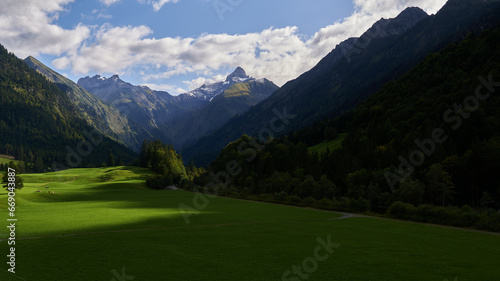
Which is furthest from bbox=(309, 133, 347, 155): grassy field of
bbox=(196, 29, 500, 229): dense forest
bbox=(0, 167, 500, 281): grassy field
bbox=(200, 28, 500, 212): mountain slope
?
bbox=(0, 167, 500, 281): grassy field

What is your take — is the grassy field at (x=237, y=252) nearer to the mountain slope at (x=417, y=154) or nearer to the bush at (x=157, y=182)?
the mountain slope at (x=417, y=154)

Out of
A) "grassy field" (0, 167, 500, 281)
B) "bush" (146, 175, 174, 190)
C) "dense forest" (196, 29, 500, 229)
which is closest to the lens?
"grassy field" (0, 167, 500, 281)

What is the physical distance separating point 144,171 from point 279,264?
166005mm

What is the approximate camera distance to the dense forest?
6481cm

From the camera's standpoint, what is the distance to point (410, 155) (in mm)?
81062

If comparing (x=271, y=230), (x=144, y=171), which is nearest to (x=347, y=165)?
(x=271, y=230)

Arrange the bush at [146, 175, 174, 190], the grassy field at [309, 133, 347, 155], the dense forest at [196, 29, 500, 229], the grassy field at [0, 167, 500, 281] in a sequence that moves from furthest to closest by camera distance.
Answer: the grassy field at [309, 133, 347, 155] < the bush at [146, 175, 174, 190] < the dense forest at [196, 29, 500, 229] < the grassy field at [0, 167, 500, 281]

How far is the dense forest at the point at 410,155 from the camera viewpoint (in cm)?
6481

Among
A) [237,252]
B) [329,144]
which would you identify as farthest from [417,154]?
[329,144]

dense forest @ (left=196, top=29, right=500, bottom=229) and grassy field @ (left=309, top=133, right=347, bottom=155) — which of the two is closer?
dense forest @ (left=196, top=29, right=500, bottom=229)

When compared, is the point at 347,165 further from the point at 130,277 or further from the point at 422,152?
the point at 130,277

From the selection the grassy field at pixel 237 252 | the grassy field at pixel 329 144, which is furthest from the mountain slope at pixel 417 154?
the grassy field at pixel 237 252

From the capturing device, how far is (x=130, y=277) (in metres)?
18.9

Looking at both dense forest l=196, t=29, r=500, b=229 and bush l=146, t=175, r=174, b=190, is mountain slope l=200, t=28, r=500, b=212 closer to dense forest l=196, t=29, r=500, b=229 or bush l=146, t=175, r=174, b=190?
dense forest l=196, t=29, r=500, b=229
